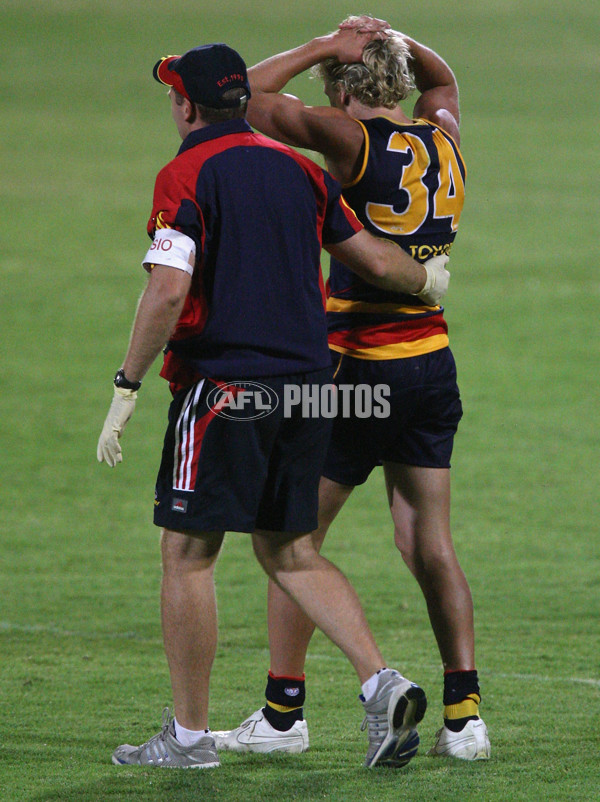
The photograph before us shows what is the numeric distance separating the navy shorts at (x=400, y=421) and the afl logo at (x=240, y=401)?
1.68ft

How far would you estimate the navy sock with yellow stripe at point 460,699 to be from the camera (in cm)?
374

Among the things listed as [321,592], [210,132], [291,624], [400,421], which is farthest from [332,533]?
[210,132]

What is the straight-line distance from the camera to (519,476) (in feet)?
27.6

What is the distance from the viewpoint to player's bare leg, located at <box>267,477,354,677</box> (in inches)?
155

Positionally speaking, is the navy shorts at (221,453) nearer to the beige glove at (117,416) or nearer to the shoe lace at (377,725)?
the beige glove at (117,416)

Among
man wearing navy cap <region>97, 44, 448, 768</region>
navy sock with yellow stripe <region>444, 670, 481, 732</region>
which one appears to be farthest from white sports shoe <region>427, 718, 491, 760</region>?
man wearing navy cap <region>97, 44, 448, 768</region>

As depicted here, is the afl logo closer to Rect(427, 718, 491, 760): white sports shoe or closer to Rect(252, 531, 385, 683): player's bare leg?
Rect(252, 531, 385, 683): player's bare leg

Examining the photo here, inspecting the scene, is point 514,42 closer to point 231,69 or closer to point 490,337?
point 490,337

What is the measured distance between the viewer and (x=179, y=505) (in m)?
3.39

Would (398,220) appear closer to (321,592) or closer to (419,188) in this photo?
(419,188)

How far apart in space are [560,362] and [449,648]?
A: 27.2 feet

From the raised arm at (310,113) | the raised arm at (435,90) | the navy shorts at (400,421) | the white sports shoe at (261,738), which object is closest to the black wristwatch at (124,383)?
the navy shorts at (400,421)

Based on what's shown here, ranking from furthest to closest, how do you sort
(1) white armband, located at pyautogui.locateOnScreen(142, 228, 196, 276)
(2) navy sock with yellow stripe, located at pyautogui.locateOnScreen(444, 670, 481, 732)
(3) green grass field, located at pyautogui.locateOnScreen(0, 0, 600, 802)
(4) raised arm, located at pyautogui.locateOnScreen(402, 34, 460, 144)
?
(4) raised arm, located at pyautogui.locateOnScreen(402, 34, 460, 144) → (2) navy sock with yellow stripe, located at pyautogui.locateOnScreen(444, 670, 481, 732) → (3) green grass field, located at pyautogui.locateOnScreen(0, 0, 600, 802) → (1) white armband, located at pyautogui.locateOnScreen(142, 228, 196, 276)

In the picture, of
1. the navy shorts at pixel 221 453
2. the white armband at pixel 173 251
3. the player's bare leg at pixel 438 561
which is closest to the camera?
the white armband at pixel 173 251
